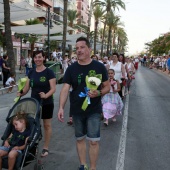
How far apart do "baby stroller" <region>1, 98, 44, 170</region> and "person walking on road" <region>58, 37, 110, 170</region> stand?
41cm

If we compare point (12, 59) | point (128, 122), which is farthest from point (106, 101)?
point (12, 59)

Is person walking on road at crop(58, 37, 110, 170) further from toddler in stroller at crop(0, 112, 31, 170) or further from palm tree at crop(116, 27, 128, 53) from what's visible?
palm tree at crop(116, 27, 128, 53)

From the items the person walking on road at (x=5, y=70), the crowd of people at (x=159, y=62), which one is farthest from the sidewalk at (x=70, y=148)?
the crowd of people at (x=159, y=62)

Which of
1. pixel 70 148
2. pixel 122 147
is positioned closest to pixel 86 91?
pixel 70 148

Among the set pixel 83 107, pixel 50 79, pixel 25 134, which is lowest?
pixel 25 134

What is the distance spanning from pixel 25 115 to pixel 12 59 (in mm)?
10726

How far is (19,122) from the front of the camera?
3.89 meters

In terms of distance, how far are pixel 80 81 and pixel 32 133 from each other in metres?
0.94

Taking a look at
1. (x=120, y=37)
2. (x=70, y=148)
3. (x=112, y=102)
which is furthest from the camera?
(x=120, y=37)

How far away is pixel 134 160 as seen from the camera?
4887 mm

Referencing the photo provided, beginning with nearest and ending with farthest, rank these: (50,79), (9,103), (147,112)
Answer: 1. (50,79)
2. (147,112)
3. (9,103)

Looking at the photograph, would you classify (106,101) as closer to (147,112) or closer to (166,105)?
(147,112)

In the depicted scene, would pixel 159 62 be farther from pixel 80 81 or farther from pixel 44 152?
pixel 80 81

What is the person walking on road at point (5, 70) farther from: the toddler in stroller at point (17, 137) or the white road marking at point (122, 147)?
the toddler in stroller at point (17, 137)
